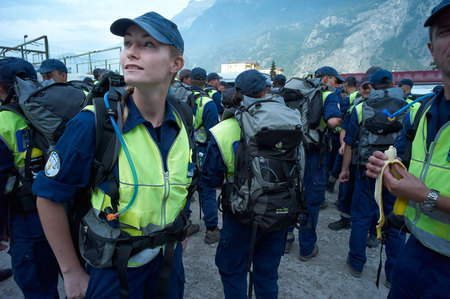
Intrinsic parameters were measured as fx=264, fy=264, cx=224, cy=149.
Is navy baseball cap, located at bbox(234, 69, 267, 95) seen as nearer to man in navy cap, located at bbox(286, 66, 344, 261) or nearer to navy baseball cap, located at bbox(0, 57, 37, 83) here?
man in navy cap, located at bbox(286, 66, 344, 261)

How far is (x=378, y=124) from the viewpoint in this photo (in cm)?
341

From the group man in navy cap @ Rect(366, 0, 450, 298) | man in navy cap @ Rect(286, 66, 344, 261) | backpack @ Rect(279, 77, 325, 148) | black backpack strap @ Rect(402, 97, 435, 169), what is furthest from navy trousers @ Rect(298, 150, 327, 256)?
man in navy cap @ Rect(366, 0, 450, 298)

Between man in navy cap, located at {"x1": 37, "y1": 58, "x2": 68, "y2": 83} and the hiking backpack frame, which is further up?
man in navy cap, located at {"x1": 37, "y1": 58, "x2": 68, "y2": 83}

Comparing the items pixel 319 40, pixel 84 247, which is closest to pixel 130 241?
pixel 84 247

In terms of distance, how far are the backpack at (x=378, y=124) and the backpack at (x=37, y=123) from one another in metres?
3.36

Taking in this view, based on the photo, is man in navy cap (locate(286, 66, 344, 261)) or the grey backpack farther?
man in navy cap (locate(286, 66, 344, 261))

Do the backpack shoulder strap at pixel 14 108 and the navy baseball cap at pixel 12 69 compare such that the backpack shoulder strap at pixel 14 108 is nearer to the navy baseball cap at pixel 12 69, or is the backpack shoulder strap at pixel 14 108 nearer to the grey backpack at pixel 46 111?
the grey backpack at pixel 46 111

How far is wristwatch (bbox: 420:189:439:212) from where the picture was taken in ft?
4.52

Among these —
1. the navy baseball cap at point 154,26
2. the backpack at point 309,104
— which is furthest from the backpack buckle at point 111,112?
the backpack at point 309,104

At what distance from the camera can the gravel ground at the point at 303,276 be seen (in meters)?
3.22

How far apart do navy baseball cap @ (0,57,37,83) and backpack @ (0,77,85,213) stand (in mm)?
300

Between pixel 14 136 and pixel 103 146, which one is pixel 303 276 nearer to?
pixel 103 146

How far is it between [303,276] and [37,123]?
3.48 meters

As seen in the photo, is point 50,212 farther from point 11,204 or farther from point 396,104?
point 396,104
